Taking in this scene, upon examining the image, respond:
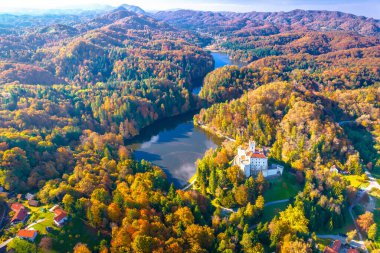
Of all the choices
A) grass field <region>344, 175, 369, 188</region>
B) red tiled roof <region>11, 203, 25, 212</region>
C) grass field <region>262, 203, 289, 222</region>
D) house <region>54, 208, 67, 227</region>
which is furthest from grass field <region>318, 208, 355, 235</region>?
red tiled roof <region>11, 203, 25, 212</region>

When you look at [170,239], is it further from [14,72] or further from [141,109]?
[14,72]

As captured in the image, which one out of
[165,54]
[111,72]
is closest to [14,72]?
[111,72]

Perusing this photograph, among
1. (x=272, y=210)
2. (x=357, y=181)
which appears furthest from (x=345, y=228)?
(x=357, y=181)

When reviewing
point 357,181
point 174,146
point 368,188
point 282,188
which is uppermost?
point 282,188

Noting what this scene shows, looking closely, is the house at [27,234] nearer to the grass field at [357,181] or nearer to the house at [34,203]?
the house at [34,203]

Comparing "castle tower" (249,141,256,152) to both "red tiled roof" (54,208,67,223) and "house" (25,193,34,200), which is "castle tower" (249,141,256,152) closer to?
"red tiled roof" (54,208,67,223)

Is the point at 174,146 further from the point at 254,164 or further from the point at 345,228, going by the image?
the point at 345,228
